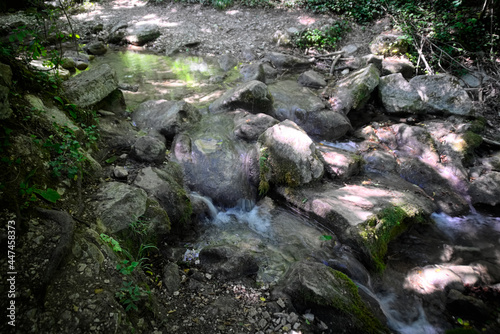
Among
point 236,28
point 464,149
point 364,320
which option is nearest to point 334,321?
point 364,320

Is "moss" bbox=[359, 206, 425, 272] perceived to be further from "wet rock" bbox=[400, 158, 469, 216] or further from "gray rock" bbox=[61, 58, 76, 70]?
"gray rock" bbox=[61, 58, 76, 70]

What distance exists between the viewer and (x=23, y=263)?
214 centimetres

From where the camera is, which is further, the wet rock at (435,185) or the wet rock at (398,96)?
the wet rock at (398,96)

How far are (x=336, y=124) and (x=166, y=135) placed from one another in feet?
14.5

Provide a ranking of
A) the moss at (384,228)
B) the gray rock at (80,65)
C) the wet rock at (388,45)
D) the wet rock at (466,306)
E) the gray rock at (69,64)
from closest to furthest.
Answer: the wet rock at (466,306) → the moss at (384,228) → the gray rock at (69,64) → the gray rock at (80,65) → the wet rock at (388,45)

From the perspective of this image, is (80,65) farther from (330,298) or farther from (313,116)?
(330,298)

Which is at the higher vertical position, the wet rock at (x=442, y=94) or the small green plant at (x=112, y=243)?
the wet rock at (x=442, y=94)

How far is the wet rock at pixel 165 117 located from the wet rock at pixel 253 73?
293 cm

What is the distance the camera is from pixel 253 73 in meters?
8.92

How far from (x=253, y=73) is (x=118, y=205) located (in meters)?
6.78

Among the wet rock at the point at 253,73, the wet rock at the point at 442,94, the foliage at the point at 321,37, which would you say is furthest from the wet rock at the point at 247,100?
the foliage at the point at 321,37

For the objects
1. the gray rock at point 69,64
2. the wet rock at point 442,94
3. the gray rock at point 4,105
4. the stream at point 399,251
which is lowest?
the stream at point 399,251

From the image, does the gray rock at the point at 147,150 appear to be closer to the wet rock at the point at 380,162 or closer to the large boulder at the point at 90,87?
the large boulder at the point at 90,87

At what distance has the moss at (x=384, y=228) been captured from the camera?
14.1 ft
